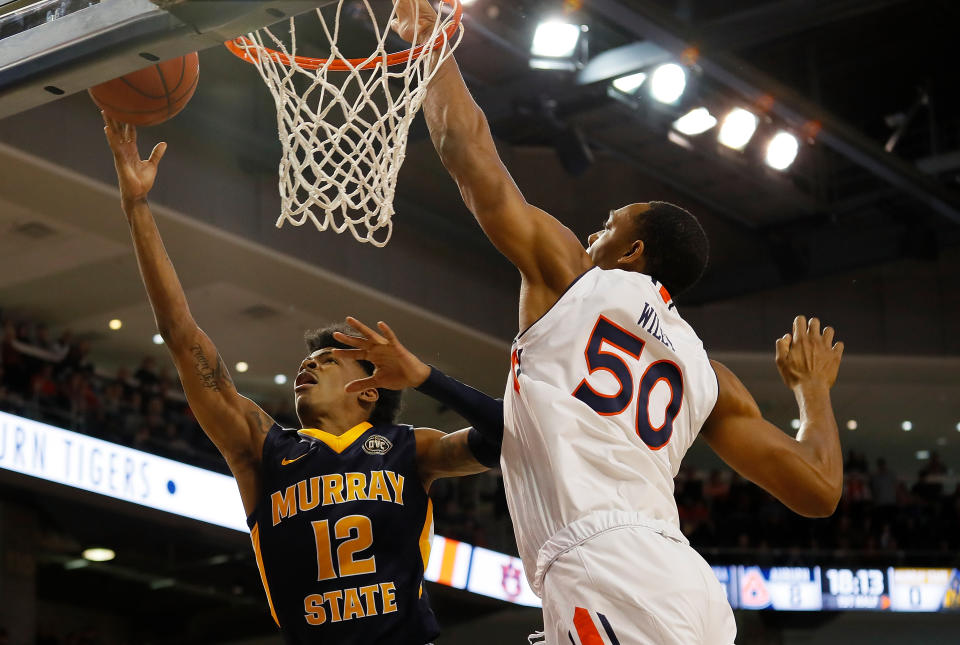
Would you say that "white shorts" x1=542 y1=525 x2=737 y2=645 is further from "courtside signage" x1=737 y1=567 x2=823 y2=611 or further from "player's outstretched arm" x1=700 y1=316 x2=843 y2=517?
"courtside signage" x1=737 y1=567 x2=823 y2=611

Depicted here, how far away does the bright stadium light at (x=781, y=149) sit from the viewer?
12797 millimetres

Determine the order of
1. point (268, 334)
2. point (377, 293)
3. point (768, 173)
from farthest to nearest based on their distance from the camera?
1. point (268, 334)
2. point (377, 293)
3. point (768, 173)

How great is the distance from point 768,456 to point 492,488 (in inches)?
483

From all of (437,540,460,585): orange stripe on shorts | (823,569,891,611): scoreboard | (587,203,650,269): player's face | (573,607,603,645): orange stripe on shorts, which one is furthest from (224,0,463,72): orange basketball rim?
(823,569,891,611): scoreboard

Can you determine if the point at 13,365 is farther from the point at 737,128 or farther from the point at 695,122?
the point at 737,128

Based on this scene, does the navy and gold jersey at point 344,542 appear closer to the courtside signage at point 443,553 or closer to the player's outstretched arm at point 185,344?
the player's outstretched arm at point 185,344

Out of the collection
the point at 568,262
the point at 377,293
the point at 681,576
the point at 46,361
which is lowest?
the point at 681,576

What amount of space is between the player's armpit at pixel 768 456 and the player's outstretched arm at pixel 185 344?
1349 mm

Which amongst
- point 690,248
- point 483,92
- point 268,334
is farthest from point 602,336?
point 268,334

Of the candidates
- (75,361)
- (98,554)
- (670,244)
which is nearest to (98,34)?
(670,244)

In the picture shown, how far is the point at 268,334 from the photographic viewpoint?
52.3 feet


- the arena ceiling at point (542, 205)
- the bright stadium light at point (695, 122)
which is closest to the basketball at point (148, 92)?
the arena ceiling at point (542, 205)

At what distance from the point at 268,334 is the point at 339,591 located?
503 inches

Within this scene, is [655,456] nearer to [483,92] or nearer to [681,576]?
[681,576]
